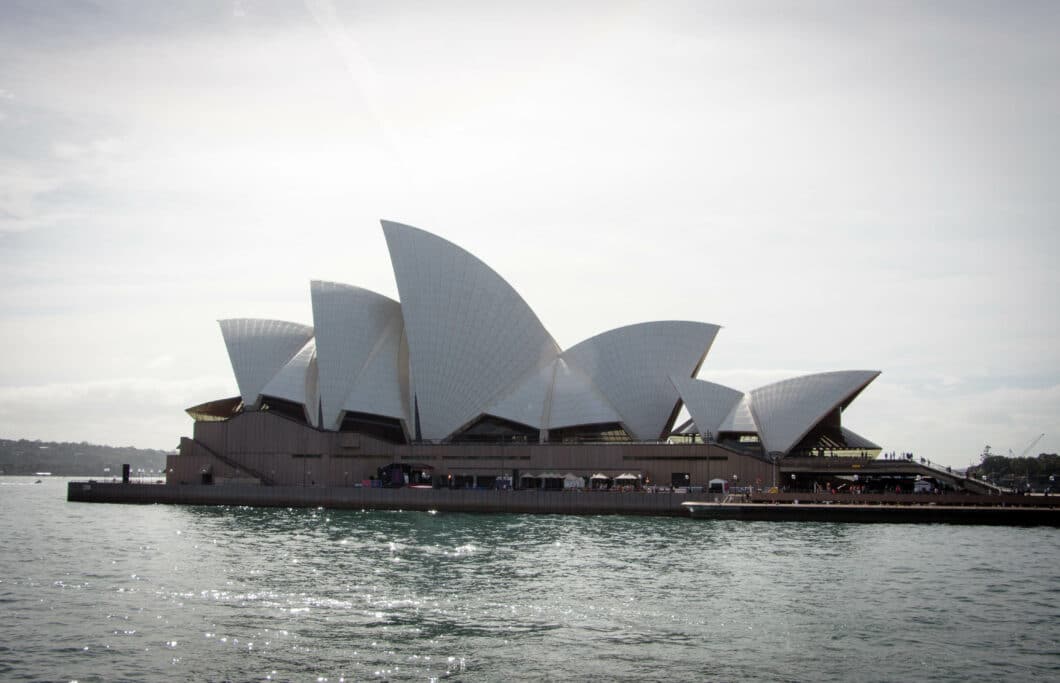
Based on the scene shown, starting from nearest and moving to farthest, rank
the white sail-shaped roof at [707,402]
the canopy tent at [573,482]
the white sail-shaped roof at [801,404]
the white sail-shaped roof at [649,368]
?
1. the white sail-shaped roof at [801,404]
2. the canopy tent at [573,482]
3. the white sail-shaped roof at [707,402]
4. the white sail-shaped roof at [649,368]

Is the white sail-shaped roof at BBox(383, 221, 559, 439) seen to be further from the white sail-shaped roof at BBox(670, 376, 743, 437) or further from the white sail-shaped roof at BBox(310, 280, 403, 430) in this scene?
the white sail-shaped roof at BBox(670, 376, 743, 437)

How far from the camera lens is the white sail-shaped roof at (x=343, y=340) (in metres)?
61.9

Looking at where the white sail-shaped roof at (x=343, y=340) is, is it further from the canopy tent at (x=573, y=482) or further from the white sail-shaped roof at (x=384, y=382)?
the canopy tent at (x=573, y=482)

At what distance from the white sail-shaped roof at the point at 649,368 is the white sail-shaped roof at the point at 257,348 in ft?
69.9

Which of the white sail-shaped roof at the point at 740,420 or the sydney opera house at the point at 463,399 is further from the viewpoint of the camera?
the sydney opera house at the point at 463,399

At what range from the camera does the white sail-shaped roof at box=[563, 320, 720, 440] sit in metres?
59.7

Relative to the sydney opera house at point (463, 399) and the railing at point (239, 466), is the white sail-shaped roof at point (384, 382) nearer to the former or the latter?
the sydney opera house at point (463, 399)

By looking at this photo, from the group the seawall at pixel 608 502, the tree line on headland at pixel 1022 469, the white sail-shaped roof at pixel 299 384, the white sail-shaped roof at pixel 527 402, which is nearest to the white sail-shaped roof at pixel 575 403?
the white sail-shaped roof at pixel 527 402

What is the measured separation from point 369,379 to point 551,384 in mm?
11786

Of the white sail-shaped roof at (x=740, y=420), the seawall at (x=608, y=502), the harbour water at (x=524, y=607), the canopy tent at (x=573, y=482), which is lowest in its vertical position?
the harbour water at (x=524, y=607)

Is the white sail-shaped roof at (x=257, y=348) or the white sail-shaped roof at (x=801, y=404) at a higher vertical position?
the white sail-shaped roof at (x=257, y=348)

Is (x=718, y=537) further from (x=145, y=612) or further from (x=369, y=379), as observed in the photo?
(x=369, y=379)

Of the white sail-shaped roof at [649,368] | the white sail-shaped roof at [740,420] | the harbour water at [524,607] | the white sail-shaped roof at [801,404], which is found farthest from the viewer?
the white sail-shaped roof at [649,368]

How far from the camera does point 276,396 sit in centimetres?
6316
